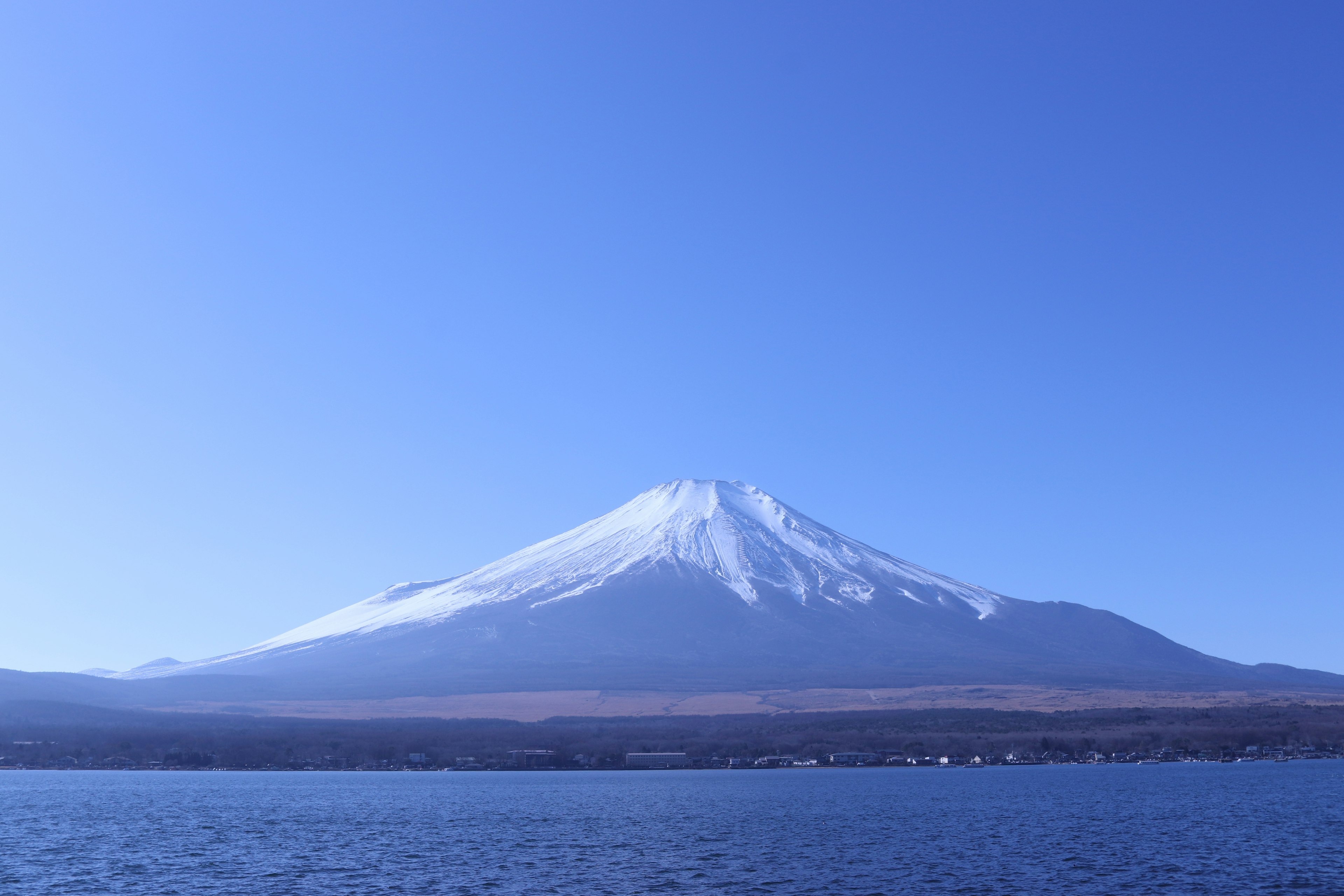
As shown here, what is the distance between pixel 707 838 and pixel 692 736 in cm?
7597

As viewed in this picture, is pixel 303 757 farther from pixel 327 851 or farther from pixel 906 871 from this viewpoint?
pixel 906 871

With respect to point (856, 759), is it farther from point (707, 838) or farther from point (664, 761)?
point (707, 838)

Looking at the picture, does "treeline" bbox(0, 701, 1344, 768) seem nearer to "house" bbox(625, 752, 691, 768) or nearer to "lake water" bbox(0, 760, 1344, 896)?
"house" bbox(625, 752, 691, 768)

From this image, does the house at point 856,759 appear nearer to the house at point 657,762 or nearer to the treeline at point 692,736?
the treeline at point 692,736

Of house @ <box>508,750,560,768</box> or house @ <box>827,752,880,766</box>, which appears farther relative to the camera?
house @ <box>508,750,560,768</box>

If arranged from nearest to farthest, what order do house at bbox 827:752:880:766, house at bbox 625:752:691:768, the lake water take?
the lake water, house at bbox 625:752:691:768, house at bbox 827:752:880:766

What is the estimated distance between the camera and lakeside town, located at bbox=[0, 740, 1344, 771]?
367 ft

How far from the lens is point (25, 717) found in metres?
144

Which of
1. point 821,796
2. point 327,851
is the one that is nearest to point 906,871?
point 327,851

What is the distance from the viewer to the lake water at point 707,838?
3919 cm

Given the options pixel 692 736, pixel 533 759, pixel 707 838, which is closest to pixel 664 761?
pixel 692 736

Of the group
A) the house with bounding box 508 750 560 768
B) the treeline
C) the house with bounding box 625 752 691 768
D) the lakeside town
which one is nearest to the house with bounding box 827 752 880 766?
the lakeside town

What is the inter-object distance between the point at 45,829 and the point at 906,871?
147ft

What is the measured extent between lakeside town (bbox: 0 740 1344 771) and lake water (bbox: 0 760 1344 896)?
19.3 m
